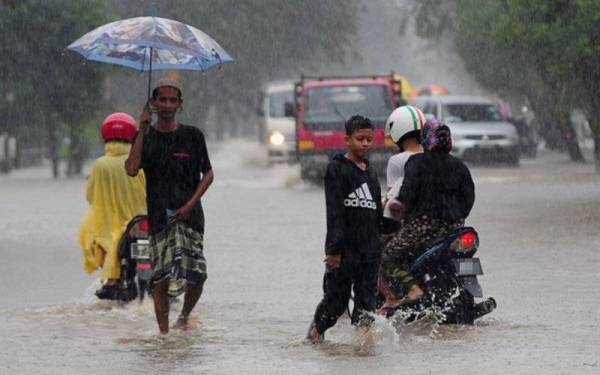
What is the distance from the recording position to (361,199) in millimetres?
9922

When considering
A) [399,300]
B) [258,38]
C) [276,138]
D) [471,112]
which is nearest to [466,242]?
[399,300]

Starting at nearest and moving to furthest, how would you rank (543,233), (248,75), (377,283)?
(377,283) < (543,233) < (248,75)

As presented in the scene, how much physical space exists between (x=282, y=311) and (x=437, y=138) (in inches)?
91.7

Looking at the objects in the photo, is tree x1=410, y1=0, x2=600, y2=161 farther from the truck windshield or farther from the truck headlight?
the truck headlight

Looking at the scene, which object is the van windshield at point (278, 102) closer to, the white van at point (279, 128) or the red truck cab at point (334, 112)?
the white van at point (279, 128)

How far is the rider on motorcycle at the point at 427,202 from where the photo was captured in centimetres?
1073

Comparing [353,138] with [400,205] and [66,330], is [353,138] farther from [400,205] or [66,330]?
[66,330]

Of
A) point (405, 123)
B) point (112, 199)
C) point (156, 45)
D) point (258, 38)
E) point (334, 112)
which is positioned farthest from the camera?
point (258, 38)

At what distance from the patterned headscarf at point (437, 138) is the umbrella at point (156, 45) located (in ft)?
5.50

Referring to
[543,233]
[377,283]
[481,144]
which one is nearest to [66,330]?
[377,283]

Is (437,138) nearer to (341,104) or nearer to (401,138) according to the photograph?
(401,138)

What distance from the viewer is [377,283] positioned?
10.7 meters

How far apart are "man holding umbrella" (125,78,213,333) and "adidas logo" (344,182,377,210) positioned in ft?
3.61

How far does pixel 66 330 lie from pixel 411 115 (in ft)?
8.75
